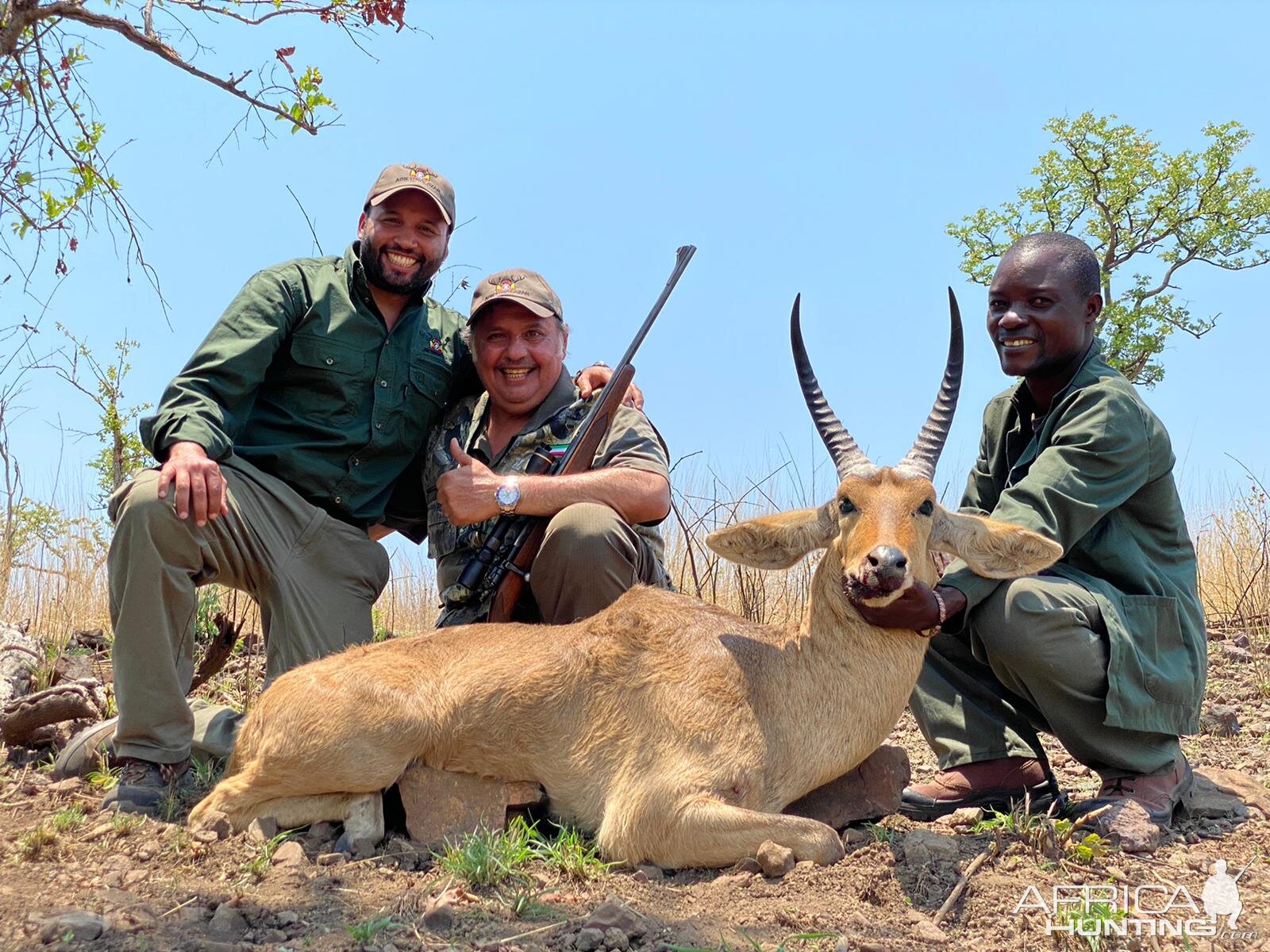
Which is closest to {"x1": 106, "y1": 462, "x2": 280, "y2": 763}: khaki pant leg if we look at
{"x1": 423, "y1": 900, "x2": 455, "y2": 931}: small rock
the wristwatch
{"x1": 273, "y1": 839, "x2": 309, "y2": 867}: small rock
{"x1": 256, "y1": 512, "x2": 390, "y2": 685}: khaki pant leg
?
{"x1": 256, "y1": 512, "x2": 390, "y2": 685}: khaki pant leg

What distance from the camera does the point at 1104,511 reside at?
562 cm

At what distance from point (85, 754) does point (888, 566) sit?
179 inches

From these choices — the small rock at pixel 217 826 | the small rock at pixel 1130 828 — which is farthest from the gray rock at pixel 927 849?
the small rock at pixel 217 826

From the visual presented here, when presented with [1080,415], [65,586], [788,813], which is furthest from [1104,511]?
[65,586]

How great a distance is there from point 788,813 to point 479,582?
7.81ft

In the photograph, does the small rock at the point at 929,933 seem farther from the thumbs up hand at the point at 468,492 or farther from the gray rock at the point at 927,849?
the thumbs up hand at the point at 468,492

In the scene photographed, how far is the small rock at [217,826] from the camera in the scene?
17.2ft

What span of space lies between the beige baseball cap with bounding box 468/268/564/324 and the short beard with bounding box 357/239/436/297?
1.52ft

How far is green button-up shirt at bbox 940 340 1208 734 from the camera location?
5512 mm

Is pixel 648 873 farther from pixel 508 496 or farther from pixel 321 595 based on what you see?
pixel 321 595

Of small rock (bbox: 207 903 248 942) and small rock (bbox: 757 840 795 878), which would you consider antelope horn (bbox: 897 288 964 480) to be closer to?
small rock (bbox: 757 840 795 878)

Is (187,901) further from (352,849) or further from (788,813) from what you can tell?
(788,813)

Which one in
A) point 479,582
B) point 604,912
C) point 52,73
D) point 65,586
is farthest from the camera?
point 65,586

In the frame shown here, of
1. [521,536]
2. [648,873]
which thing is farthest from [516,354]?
[648,873]
